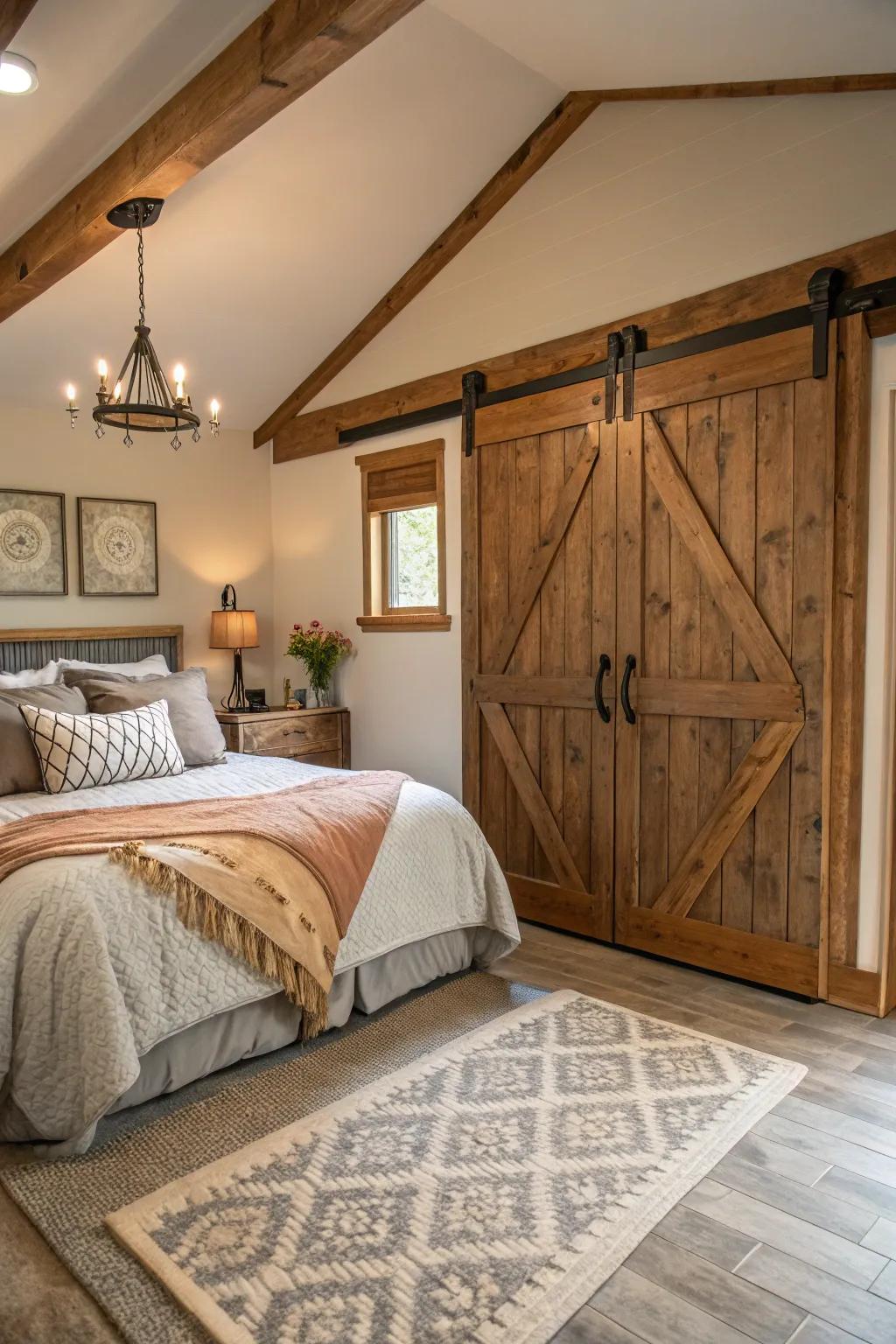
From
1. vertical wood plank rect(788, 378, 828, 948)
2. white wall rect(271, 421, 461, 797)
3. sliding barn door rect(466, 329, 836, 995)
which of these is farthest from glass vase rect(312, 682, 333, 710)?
vertical wood plank rect(788, 378, 828, 948)

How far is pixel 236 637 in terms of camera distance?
5.09 m

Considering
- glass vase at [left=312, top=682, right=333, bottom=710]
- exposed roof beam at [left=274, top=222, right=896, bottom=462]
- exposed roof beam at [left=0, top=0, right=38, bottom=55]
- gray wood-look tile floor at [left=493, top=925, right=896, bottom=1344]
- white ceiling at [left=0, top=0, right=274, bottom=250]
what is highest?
white ceiling at [left=0, top=0, right=274, bottom=250]

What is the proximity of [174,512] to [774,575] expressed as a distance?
3.37 m

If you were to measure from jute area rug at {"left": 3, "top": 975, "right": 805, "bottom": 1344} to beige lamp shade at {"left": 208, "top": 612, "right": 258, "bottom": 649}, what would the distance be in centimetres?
269

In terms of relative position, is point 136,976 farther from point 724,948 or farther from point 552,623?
point 552,623

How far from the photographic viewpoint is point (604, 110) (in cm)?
375

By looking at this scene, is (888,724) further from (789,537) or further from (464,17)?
(464,17)

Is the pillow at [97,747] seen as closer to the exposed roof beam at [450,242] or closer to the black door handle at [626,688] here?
the black door handle at [626,688]

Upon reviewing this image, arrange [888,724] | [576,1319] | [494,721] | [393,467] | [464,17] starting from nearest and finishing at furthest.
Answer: [576,1319] < [888,724] < [464,17] < [494,721] < [393,467]

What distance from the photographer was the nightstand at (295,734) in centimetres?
474

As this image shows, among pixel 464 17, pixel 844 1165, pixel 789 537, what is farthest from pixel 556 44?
pixel 844 1165

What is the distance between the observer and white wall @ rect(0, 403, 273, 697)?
15.1 ft

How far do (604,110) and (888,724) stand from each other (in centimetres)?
273

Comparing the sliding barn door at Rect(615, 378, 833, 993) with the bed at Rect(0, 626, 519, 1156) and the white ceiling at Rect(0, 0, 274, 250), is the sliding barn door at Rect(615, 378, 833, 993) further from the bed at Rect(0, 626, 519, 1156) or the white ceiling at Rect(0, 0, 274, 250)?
the white ceiling at Rect(0, 0, 274, 250)
